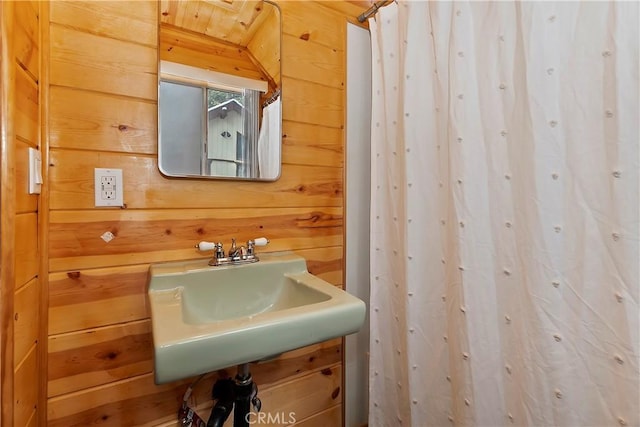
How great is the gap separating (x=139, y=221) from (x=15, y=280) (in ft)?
1.02

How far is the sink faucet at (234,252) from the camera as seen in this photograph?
962 mm

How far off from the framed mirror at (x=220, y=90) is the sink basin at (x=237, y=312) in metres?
0.33

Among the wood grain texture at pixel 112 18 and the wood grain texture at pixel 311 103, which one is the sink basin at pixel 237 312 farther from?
the wood grain texture at pixel 112 18

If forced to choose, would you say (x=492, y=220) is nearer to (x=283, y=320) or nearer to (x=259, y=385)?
(x=283, y=320)

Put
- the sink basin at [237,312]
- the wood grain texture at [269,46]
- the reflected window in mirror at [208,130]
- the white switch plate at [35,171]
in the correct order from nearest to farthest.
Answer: the sink basin at [237,312], the white switch plate at [35,171], the reflected window in mirror at [208,130], the wood grain texture at [269,46]

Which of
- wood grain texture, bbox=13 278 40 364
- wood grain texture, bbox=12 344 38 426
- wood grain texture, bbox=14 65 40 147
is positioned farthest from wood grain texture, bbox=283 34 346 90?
wood grain texture, bbox=12 344 38 426

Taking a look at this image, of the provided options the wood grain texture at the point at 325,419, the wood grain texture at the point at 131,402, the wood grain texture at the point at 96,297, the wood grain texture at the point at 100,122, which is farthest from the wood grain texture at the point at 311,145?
the wood grain texture at the point at 325,419

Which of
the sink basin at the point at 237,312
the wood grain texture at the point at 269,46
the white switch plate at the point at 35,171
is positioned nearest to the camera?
the sink basin at the point at 237,312

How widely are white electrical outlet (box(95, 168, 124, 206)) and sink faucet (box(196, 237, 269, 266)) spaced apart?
0.90 feet

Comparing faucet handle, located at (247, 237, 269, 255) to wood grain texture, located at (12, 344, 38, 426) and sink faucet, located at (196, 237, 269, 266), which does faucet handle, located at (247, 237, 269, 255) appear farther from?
wood grain texture, located at (12, 344, 38, 426)

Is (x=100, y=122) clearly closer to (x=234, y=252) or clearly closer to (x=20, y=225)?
(x=20, y=225)

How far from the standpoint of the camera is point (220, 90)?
1.03 meters

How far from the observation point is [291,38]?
45.2 inches

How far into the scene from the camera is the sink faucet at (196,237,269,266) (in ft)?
3.16
